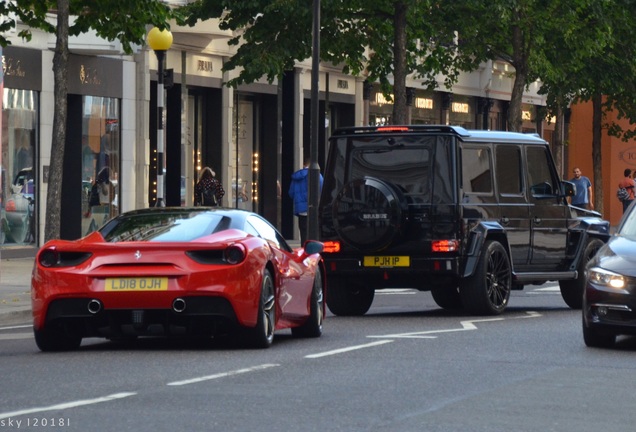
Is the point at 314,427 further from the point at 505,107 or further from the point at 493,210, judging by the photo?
the point at 505,107

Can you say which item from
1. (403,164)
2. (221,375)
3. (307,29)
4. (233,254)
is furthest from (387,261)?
(307,29)

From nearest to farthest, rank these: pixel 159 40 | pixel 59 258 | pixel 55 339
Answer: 1. pixel 59 258
2. pixel 55 339
3. pixel 159 40

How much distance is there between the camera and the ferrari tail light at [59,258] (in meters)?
13.9

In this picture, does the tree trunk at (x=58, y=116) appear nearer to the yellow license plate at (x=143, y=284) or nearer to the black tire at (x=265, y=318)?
the black tire at (x=265, y=318)

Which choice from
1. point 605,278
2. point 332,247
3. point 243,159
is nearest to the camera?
point 605,278

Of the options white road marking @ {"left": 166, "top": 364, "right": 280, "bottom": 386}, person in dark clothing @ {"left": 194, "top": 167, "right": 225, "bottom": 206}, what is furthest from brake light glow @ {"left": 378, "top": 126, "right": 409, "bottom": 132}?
person in dark clothing @ {"left": 194, "top": 167, "right": 225, "bottom": 206}

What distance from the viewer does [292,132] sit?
142ft

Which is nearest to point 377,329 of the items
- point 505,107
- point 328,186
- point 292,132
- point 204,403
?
point 328,186

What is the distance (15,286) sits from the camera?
24.0m

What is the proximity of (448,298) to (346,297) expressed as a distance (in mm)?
1577

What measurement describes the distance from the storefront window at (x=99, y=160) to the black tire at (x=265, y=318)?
20.5m

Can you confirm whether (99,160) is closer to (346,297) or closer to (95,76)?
(95,76)

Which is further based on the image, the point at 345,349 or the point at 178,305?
the point at 345,349

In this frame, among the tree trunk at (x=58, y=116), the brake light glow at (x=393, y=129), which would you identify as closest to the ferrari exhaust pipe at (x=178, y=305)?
the brake light glow at (x=393, y=129)
